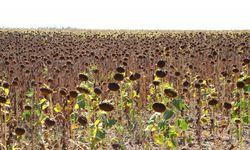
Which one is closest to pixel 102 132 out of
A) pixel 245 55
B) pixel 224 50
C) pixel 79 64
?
pixel 79 64

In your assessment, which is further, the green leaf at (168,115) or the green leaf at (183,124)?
the green leaf at (183,124)

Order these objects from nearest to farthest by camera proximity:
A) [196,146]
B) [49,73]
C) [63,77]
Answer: [196,146], [63,77], [49,73]

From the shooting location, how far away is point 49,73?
33.0 feet

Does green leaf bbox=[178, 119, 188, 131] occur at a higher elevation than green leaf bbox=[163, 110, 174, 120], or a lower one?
lower

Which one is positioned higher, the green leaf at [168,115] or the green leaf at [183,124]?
the green leaf at [168,115]

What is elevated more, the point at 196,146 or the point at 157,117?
the point at 157,117

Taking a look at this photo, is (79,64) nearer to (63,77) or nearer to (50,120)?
(63,77)

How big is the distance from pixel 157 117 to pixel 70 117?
4.20 feet

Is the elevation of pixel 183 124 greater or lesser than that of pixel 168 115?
lesser

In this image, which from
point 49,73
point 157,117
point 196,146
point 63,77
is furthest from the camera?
point 49,73

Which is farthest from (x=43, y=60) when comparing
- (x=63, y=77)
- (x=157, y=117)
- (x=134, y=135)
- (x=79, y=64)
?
(x=157, y=117)

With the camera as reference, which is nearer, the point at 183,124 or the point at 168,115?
the point at 168,115

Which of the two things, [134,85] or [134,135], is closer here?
[134,135]

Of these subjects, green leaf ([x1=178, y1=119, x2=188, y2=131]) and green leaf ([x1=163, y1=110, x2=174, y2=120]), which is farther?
green leaf ([x1=178, y1=119, x2=188, y2=131])
